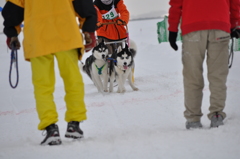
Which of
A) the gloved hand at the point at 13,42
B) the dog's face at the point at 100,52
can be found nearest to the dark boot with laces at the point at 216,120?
the gloved hand at the point at 13,42

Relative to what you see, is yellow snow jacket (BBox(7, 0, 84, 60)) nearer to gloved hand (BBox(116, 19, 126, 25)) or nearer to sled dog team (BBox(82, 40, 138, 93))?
sled dog team (BBox(82, 40, 138, 93))

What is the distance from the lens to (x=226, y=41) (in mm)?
2416

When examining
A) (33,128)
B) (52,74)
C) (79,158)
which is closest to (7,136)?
(33,128)

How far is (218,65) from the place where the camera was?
240 cm

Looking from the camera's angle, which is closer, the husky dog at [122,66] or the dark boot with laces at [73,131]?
the dark boot with laces at [73,131]

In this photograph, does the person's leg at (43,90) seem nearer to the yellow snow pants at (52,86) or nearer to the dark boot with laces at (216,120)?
the yellow snow pants at (52,86)

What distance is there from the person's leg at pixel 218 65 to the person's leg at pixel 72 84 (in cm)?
92

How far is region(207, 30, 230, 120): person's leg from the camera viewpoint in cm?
239

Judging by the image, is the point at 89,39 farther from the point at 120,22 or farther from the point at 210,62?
the point at 120,22

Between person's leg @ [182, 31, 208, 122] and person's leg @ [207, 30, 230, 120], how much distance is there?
0.06 meters

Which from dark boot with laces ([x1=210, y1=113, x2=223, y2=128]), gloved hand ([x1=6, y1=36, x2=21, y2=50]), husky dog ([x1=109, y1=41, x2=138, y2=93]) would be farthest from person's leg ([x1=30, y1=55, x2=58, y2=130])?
husky dog ([x1=109, y1=41, x2=138, y2=93])

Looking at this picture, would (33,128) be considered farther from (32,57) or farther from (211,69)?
(211,69)

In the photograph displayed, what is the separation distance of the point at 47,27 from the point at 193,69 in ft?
3.41

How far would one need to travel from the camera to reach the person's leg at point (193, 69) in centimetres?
241
